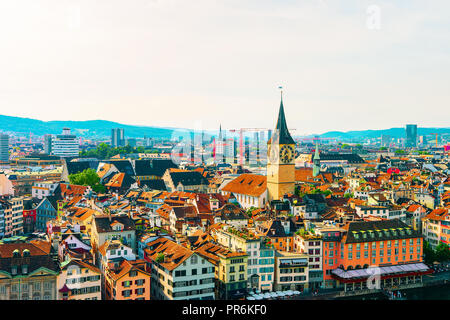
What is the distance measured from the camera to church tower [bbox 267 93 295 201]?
6838cm

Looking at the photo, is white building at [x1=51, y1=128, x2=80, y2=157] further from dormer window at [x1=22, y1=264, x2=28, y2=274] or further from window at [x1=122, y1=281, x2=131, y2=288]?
window at [x1=122, y1=281, x2=131, y2=288]

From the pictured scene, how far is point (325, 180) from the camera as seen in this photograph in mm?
94938

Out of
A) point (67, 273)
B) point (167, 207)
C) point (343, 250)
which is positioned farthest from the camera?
point (167, 207)

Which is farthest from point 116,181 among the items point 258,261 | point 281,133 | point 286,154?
point 258,261

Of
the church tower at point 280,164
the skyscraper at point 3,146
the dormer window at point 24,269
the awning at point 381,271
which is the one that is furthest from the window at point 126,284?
the skyscraper at point 3,146

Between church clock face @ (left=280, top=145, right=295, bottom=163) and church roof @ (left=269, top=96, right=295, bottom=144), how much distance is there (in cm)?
91

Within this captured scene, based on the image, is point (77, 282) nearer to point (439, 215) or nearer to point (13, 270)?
point (13, 270)

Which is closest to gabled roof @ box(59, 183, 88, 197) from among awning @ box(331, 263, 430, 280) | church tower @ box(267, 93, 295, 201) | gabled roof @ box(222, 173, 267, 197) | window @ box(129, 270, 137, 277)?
gabled roof @ box(222, 173, 267, 197)

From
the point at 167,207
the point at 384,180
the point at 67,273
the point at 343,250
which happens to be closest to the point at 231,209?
the point at 167,207

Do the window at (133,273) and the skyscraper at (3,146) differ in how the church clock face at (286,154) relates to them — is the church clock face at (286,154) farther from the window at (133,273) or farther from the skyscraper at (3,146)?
the skyscraper at (3,146)
